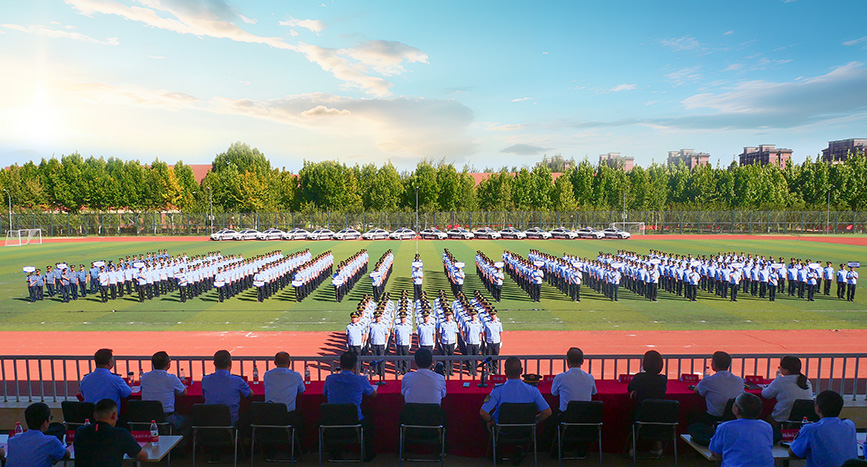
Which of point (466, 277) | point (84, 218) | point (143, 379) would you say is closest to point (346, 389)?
point (143, 379)

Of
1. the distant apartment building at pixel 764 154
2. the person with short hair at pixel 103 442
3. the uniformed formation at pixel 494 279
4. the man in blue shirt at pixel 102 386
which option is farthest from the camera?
the distant apartment building at pixel 764 154

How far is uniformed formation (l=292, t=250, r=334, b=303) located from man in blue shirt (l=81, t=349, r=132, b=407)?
1358 cm

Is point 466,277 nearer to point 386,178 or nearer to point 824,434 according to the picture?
point 824,434

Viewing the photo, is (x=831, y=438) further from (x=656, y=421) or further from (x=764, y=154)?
(x=764, y=154)

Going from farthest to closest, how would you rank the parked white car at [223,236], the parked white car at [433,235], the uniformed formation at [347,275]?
the parked white car at [433,235] → the parked white car at [223,236] → the uniformed formation at [347,275]

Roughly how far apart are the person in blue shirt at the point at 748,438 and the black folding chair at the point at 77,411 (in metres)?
6.87

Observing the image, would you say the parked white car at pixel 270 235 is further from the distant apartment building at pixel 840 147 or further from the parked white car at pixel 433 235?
the distant apartment building at pixel 840 147

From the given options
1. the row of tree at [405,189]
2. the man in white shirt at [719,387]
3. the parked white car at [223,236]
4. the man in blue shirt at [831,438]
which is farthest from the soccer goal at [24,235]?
the man in blue shirt at [831,438]

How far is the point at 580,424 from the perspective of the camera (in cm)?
560

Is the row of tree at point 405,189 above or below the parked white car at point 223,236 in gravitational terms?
above

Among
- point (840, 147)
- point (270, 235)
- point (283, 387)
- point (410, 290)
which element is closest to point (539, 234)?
point (270, 235)

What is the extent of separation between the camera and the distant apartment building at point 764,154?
158m

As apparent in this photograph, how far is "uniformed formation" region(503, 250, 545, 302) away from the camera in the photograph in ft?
64.5

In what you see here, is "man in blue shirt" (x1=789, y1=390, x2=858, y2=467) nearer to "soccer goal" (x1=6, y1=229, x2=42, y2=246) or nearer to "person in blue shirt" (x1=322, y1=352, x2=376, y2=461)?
"person in blue shirt" (x1=322, y1=352, x2=376, y2=461)
